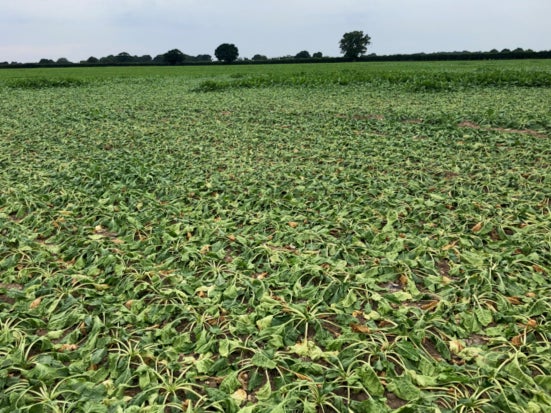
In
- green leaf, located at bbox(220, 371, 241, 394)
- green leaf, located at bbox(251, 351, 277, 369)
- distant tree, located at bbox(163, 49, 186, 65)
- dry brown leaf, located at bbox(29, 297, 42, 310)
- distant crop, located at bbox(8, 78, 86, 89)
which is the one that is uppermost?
distant tree, located at bbox(163, 49, 186, 65)

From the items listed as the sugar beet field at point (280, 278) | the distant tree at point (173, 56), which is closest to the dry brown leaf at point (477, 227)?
the sugar beet field at point (280, 278)

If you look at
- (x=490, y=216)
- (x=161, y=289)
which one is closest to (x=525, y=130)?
(x=490, y=216)

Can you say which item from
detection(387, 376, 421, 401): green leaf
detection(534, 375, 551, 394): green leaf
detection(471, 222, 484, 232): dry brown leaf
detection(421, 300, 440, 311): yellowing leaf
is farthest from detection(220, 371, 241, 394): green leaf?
detection(471, 222, 484, 232): dry brown leaf

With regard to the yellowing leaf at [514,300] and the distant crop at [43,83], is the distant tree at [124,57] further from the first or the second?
the yellowing leaf at [514,300]

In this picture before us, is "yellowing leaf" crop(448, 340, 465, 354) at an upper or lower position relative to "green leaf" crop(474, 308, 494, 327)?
lower

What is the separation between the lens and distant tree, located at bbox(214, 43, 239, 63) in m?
112

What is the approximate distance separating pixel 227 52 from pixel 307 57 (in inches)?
1070

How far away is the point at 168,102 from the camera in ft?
59.2

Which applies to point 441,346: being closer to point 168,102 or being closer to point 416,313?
point 416,313

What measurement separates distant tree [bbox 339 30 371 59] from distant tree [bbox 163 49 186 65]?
138 ft

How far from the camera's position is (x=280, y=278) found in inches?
146

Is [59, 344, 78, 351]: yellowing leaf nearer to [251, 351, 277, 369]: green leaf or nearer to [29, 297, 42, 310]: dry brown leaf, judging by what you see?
[29, 297, 42, 310]: dry brown leaf

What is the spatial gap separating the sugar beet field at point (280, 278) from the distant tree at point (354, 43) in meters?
105

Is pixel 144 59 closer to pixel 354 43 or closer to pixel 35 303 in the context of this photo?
pixel 354 43
